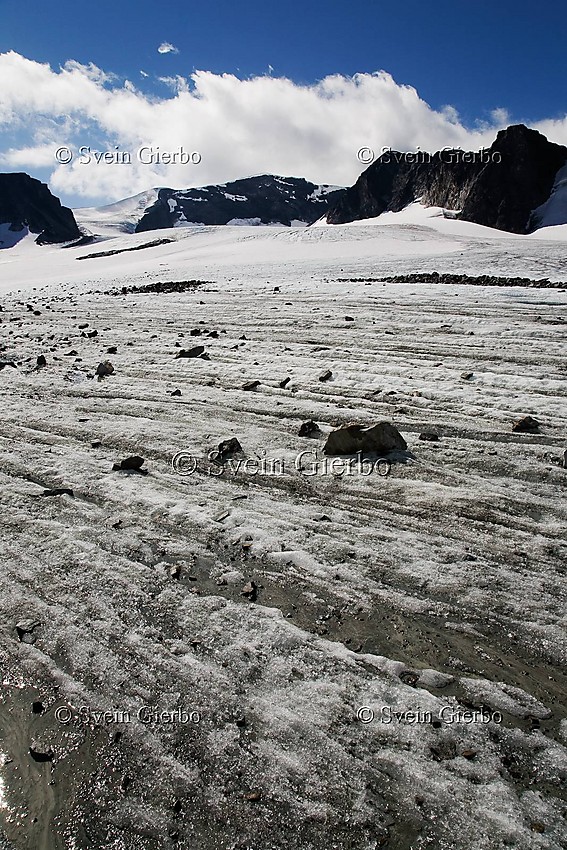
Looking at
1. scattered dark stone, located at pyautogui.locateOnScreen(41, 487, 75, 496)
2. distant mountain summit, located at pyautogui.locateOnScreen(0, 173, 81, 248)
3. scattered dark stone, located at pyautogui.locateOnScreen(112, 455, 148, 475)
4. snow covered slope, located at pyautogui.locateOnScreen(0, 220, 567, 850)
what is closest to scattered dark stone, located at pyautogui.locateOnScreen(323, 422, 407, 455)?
snow covered slope, located at pyautogui.locateOnScreen(0, 220, 567, 850)

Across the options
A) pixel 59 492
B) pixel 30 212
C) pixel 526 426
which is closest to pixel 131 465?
pixel 59 492

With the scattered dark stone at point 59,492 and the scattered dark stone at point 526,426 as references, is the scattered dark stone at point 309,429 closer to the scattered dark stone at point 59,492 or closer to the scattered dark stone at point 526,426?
the scattered dark stone at point 526,426

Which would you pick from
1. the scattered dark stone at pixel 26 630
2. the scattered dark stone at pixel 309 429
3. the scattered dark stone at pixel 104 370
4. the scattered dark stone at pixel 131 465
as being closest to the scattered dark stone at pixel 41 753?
the scattered dark stone at pixel 26 630

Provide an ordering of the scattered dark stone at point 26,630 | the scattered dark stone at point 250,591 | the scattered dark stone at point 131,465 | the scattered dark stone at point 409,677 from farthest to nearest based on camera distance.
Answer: the scattered dark stone at point 131,465 → the scattered dark stone at point 250,591 → the scattered dark stone at point 26,630 → the scattered dark stone at point 409,677

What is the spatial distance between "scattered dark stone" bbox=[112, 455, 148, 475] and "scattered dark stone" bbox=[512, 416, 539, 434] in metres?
4.87

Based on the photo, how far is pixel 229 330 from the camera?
1403 cm

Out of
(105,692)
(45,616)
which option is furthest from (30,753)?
(45,616)

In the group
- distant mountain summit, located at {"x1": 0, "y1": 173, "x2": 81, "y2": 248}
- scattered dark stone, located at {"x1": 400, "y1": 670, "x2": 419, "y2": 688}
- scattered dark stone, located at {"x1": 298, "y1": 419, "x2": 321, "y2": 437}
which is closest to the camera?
scattered dark stone, located at {"x1": 400, "y1": 670, "x2": 419, "y2": 688}

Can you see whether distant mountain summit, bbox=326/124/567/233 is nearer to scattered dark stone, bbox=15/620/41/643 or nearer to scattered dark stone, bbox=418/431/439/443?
scattered dark stone, bbox=418/431/439/443

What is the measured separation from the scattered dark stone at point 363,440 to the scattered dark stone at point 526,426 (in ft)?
5.16

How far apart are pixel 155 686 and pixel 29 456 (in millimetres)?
4339

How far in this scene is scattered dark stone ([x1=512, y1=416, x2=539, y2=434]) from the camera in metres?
6.66

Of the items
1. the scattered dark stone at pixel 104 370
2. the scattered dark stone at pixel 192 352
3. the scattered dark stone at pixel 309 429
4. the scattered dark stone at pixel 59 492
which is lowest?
the scattered dark stone at pixel 59 492

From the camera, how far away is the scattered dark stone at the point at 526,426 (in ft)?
21.9
